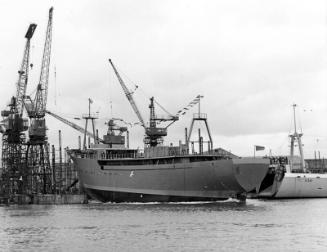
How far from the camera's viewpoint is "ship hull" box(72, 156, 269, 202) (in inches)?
3056

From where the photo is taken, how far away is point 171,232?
147 ft

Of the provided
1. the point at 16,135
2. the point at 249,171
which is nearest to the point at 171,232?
the point at 249,171

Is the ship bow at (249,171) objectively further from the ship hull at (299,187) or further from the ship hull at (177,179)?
the ship hull at (299,187)

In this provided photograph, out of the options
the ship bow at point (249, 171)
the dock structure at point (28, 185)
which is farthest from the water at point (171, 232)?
the dock structure at point (28, 185)

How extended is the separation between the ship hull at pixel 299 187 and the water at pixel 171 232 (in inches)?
1730

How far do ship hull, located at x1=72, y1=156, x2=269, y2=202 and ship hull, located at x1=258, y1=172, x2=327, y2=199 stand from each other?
86.2ft

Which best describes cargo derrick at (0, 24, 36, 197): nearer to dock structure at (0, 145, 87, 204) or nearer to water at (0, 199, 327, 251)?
dock structure at (0, 145, 87, 204)

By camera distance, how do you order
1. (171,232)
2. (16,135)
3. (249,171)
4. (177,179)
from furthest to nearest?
(16,135), (177,179), (249,171), (171,232)

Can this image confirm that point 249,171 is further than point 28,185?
No

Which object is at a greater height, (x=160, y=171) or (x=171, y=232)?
(x=160, y=171)

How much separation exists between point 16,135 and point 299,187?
52.5 meters

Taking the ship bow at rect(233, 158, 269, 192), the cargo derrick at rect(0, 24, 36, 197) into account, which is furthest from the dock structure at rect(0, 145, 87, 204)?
the ship bow at rect(233, 158, 269, 192)

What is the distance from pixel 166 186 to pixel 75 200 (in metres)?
20.7

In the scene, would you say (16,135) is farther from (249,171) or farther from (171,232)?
(171,232)
